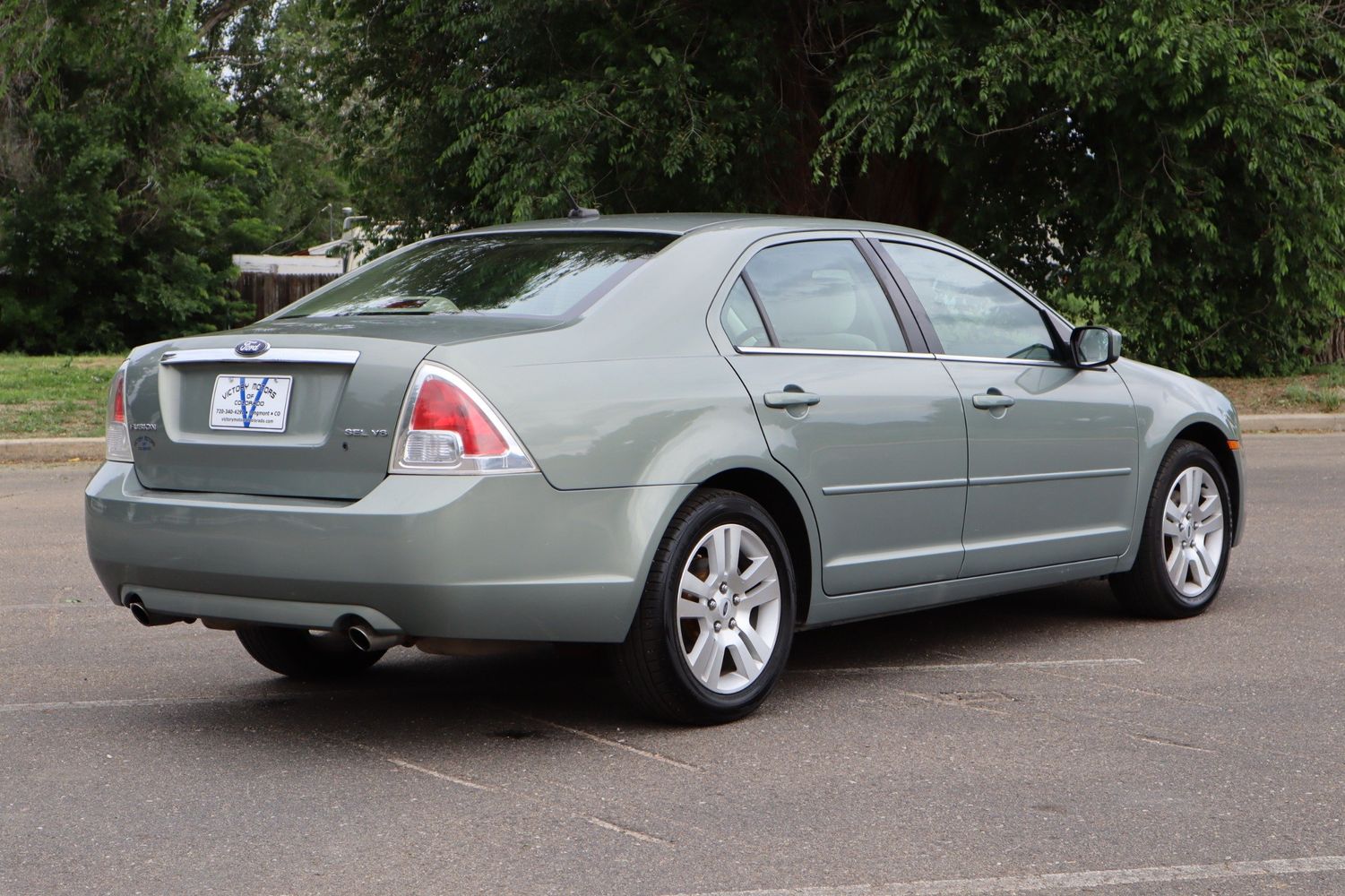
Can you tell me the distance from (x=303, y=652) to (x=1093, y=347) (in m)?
3.11

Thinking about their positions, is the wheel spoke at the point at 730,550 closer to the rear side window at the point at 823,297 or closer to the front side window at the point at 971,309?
the rear side window at the point at 823,297

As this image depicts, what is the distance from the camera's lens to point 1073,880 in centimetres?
362

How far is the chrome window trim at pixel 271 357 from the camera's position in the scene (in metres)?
4.55

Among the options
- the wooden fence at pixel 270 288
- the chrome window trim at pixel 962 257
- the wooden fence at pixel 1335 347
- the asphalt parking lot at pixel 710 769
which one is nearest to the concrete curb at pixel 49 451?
the asphalt parking lot at pixel 710 769

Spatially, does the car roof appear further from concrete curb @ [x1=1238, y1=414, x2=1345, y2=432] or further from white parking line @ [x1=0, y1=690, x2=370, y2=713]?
concrete curb @ [x1=1238, y1=414, x2=1345, y2=432]

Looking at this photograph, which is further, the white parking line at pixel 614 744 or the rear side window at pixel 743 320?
the rear side window at pixel 743 320

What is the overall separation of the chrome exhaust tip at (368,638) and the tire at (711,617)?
0.65m

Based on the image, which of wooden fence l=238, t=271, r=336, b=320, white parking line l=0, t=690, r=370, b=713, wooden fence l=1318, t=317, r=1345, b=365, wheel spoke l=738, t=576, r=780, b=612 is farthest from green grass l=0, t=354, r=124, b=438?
wooden fence l=238, t=271, r=336, b=320

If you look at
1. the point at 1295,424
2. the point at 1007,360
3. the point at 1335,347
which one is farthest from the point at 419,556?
the point at 1335,347

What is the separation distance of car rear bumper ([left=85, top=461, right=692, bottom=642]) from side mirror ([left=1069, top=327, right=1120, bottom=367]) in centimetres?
217

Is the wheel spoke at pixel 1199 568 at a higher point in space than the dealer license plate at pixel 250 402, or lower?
lower

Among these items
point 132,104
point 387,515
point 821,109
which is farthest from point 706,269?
point 132,104

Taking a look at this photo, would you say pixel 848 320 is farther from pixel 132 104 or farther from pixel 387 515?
pixel 132 104

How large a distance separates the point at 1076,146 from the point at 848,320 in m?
13.6
